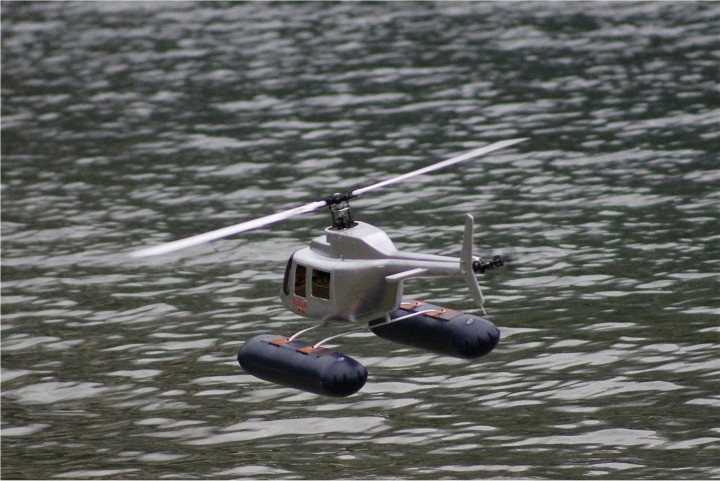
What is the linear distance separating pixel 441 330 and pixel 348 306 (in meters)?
1.49

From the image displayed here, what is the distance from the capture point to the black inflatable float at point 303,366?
17.4 m

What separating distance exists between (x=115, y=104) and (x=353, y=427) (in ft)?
85.9

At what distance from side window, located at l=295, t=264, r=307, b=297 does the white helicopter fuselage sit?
0.23 ft

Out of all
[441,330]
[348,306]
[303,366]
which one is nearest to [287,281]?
[348,306]

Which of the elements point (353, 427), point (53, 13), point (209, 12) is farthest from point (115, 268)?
point (53, 13)

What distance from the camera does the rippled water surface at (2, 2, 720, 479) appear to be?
19828 millimetres

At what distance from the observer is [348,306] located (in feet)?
58.6

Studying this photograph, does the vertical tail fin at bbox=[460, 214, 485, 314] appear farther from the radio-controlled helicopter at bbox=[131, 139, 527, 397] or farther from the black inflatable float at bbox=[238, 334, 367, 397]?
the black inflatable float at bbox=[238, 334, 367, 397]

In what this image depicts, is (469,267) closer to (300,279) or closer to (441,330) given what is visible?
(441,330)

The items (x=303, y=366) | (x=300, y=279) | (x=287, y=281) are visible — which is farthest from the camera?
(x=287, y=281)

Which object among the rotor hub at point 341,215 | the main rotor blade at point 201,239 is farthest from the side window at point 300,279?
the main rotor blade at point 201,239

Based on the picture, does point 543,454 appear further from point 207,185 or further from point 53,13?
point 53,13

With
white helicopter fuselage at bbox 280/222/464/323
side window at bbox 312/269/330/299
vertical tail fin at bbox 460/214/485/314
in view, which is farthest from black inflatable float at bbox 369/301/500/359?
vertical tail fin at bbox 460/214/485/314

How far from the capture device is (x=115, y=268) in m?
29.2
